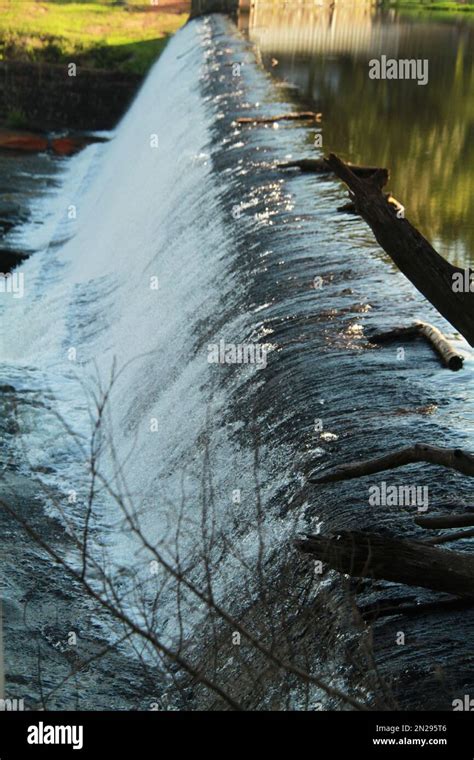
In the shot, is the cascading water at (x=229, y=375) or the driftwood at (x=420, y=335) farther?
the driftwood at (x=420, y=335)

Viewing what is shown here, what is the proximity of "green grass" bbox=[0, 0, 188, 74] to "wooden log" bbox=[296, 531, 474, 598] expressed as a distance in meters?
26.8

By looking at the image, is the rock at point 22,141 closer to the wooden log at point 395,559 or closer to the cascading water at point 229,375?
the cascading water at point 229,375

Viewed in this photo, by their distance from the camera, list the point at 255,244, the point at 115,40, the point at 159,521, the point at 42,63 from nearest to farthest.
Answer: the point at 159,521
the point at 255,244
the point at 42,63
the point at 115,40

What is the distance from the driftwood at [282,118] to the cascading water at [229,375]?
233mm

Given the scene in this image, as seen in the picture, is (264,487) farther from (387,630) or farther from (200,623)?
(387,630)

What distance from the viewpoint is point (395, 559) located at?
4660 mm

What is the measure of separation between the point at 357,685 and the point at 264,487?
224cm

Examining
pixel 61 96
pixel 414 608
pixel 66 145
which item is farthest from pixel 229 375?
pixel 61 96

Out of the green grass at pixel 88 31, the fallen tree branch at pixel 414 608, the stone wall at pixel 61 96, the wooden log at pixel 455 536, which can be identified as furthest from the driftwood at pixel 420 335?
the green grass at pixel 88 31

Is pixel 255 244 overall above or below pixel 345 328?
above

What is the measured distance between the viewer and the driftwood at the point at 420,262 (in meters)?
5.02

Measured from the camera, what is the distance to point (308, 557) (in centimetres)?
569

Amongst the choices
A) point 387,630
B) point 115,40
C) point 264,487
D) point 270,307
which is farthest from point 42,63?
point 387,630

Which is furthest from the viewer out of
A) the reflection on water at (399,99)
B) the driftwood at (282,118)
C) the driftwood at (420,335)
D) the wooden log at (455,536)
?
the driftwood at (282,118)
